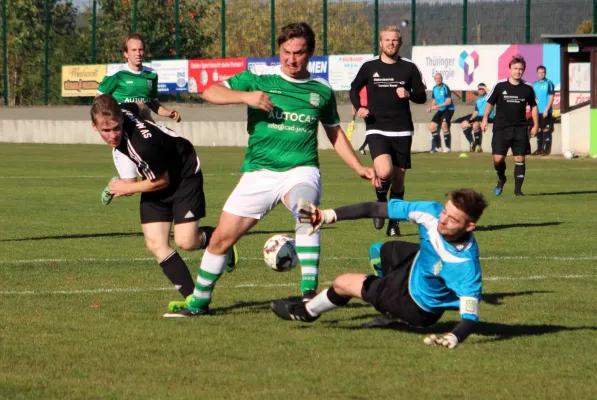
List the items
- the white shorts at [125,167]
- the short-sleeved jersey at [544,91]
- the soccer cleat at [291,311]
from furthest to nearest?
1. the short-sleeved jersey at [544,91]
2. the white shorts at [125,167]
3. the soccer cleat at [291,311]

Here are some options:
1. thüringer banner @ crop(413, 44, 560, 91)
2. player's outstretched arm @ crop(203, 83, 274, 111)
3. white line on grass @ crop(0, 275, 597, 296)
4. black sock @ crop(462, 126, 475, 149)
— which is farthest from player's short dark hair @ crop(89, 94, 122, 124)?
thüringer banner @ crop(413, 44, 560, 91)

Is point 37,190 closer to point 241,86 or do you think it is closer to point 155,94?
point 155,94

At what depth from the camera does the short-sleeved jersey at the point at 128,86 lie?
13.5 m

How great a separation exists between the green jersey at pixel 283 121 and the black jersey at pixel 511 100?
11.0 meters

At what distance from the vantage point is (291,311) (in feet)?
25.2

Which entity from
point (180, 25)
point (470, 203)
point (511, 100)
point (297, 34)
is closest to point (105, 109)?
point (297, 34)

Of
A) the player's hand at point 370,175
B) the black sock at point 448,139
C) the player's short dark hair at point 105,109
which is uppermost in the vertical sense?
the black sock at point 448,139

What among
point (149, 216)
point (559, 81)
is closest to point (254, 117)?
point (149, 216)

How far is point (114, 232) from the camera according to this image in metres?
14.4

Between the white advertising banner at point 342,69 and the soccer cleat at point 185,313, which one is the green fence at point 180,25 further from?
the soccer cleat at point 185,313

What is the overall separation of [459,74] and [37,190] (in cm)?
1910

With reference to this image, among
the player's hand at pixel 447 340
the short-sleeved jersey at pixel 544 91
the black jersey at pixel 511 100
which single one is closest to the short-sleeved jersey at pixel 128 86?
the black jersey at pixel 511 100

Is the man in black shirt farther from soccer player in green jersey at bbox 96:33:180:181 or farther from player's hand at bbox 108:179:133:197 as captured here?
soccer player in green jersey at bbox 96:33:180:181

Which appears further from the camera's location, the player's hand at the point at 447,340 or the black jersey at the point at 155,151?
the black jersey at the point at 155,151
